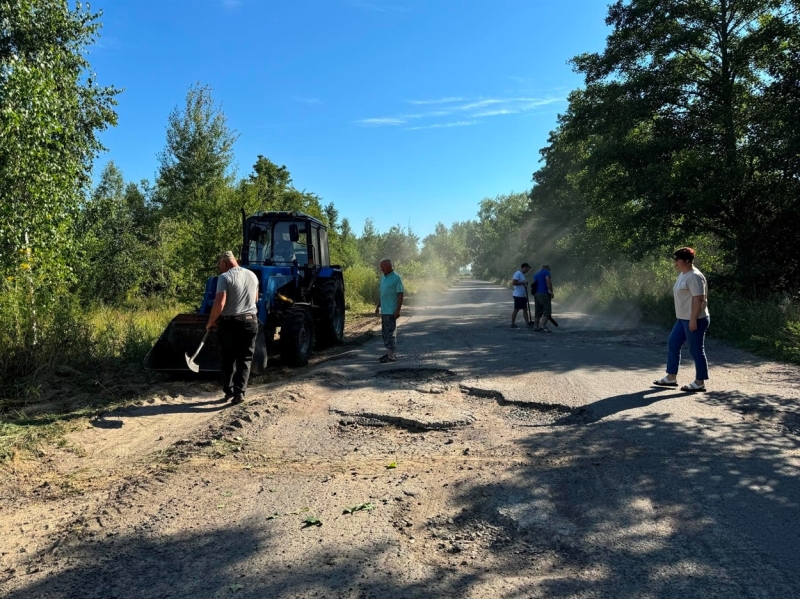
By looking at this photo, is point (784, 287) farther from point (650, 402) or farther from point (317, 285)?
point (317, 285)

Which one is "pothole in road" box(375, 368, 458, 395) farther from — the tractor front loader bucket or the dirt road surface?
the tractor front loader bucket

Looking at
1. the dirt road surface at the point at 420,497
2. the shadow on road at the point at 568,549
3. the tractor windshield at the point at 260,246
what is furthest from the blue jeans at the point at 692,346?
the tractor windshield at the point at 260,246

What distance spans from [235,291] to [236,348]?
2.37 ft

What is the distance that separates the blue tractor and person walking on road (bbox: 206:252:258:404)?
0.76 metres

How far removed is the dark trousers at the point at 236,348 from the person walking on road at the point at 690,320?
520 centimetres

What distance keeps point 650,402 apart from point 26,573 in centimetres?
580

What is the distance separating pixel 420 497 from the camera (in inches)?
144

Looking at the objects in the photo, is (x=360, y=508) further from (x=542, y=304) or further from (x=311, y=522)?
(x=542, y=304)

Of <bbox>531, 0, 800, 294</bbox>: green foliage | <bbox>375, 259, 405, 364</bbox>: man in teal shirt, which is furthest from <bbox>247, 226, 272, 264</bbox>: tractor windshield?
<bbox>531, 0, 800, 294</bbox>: green foliage

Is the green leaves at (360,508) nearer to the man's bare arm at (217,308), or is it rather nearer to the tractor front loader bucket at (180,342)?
the man's bare arm at (217,308)

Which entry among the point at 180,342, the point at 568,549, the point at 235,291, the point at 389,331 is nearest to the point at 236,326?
the point at 235,291

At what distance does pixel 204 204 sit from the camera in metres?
16.0

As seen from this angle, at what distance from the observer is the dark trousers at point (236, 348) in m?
6.53

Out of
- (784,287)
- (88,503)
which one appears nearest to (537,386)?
(88,503)
